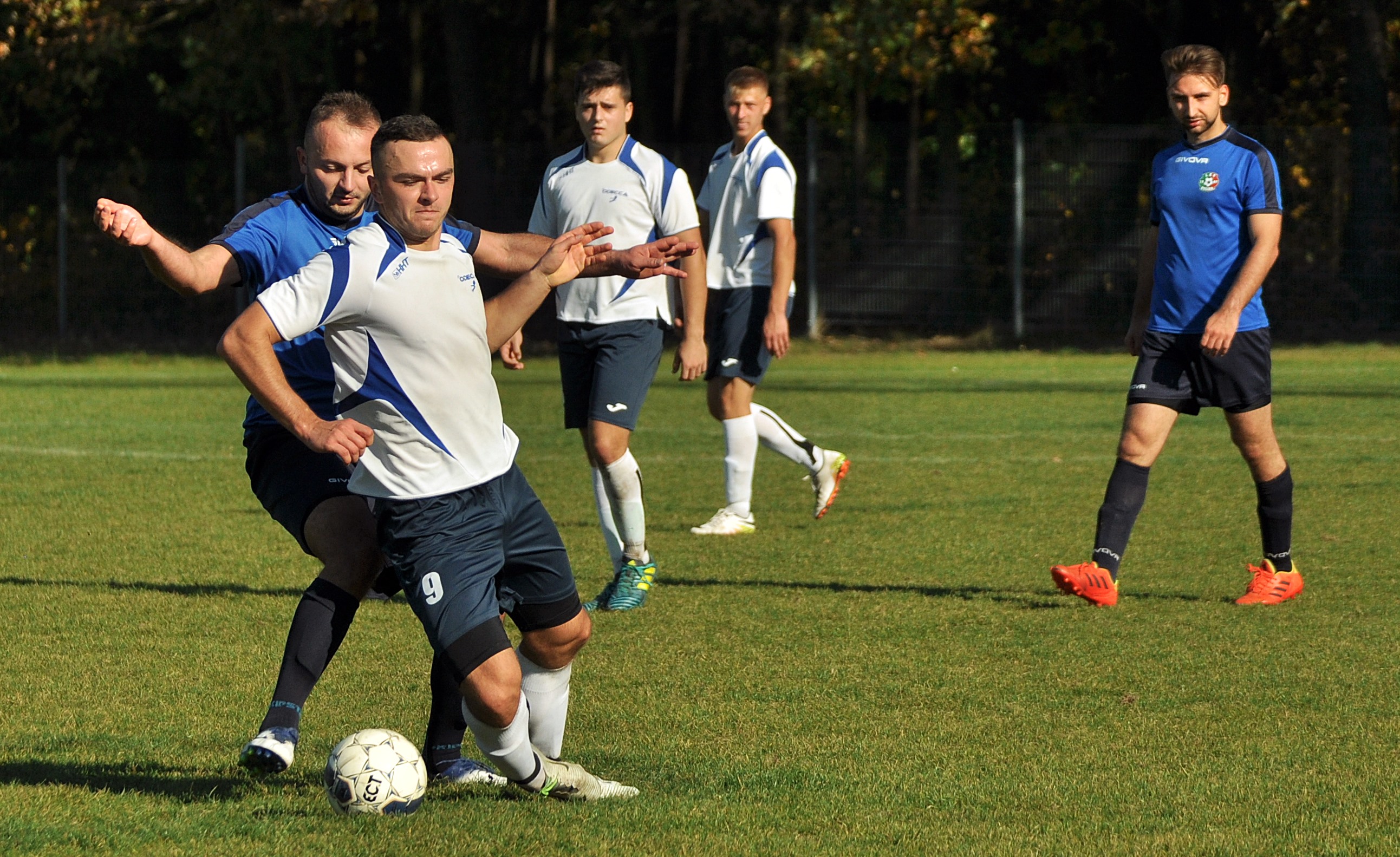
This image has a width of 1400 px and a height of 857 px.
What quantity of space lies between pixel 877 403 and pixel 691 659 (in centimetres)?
937

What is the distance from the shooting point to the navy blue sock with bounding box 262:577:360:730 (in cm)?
430

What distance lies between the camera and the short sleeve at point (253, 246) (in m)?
4.71

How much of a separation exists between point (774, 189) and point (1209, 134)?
7.89ft

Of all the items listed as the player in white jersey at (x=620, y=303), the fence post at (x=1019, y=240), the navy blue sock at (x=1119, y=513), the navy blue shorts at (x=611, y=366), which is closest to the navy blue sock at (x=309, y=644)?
the player in white jersey at (x=620, y=303)

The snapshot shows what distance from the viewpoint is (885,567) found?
780 cm

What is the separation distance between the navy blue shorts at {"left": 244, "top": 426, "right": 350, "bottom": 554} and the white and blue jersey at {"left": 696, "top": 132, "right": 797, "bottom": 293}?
13.0 feet

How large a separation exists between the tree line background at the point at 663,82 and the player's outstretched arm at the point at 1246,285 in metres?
15.3

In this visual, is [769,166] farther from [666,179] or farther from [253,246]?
[253,246]

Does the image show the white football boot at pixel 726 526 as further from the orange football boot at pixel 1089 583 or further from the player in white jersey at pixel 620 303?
the orange football boot at pixel 1089 583

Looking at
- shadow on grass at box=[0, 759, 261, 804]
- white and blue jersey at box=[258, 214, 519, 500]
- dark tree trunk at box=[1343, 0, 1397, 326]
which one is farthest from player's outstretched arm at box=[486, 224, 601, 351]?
dark tree trunk at box=[1343, 0, 1397, 326]

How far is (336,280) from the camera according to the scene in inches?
156

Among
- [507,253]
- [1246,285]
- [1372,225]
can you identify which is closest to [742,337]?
[1246,285]

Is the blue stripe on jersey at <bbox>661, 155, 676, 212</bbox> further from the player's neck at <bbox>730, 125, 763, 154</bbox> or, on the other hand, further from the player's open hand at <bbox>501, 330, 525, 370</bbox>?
the player's open hand at <bbox>501, 330, 525, 370</bbox>

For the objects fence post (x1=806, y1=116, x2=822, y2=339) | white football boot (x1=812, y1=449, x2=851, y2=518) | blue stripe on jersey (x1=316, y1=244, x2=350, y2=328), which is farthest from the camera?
fence post (x1=806, y1=116, x2=822, y2=339)
